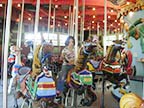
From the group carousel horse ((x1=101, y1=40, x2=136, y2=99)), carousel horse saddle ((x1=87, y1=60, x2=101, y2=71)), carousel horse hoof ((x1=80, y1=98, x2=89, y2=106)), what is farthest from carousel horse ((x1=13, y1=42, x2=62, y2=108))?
carousel horse saddle ((x1=87, y1=60, x2=101, y2=71))

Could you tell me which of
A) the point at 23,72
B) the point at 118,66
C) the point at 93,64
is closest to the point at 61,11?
the point at 93,64

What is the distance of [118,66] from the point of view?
172 inches

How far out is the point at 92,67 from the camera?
5145mm

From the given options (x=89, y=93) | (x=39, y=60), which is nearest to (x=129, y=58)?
(x=89, y=93)

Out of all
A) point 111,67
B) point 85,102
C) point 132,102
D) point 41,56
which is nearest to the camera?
point 132,102

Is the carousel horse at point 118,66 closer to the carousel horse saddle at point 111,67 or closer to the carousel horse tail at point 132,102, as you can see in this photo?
the carousel horse saddle at point 111,67

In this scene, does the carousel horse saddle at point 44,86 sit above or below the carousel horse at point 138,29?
below

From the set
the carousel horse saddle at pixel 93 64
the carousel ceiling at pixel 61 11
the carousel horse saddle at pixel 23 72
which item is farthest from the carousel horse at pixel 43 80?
the carousel ceiling at pixel 61 11

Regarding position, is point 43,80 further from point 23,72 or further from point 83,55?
point 83,55

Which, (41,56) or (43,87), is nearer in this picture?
(43,87)

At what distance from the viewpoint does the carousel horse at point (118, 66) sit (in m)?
3.96

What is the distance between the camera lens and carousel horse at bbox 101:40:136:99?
3.96m

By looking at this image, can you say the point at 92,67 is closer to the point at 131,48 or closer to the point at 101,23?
the point at 131,48

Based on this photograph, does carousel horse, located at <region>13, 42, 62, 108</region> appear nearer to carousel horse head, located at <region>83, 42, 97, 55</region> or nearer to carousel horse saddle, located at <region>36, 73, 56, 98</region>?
carousel horse saddle, located at <region>36, 73, 56, 98</region>
